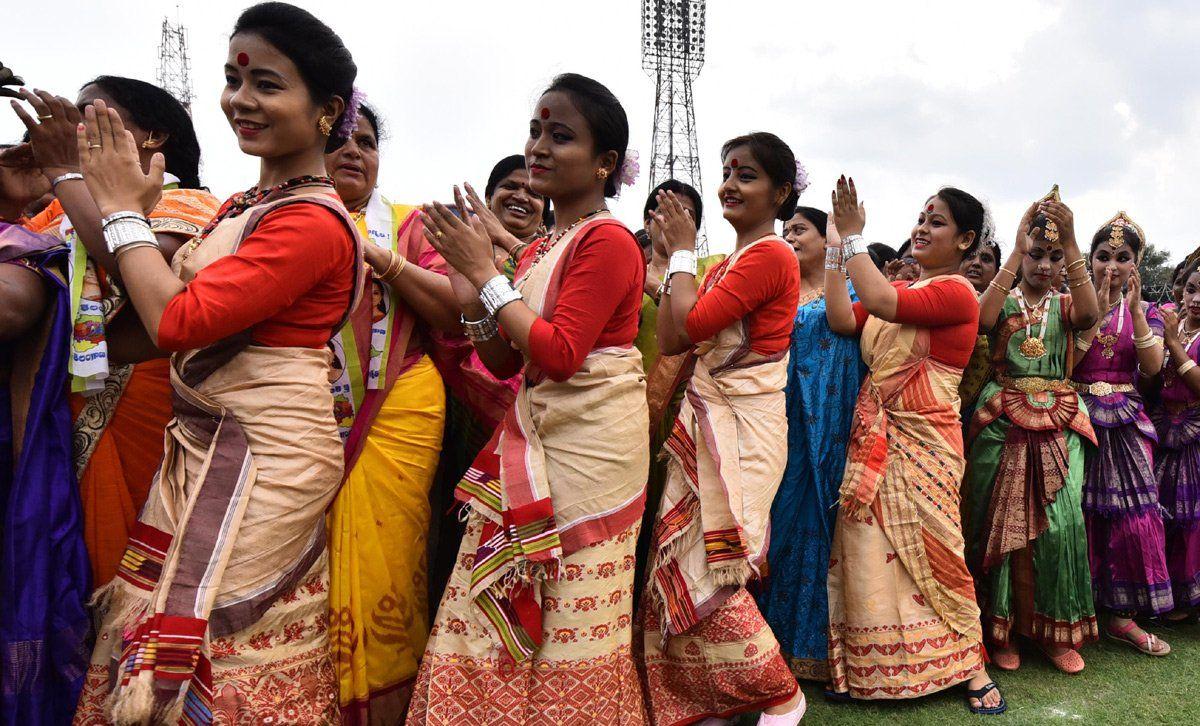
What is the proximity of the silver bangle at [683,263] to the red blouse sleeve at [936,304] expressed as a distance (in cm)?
97

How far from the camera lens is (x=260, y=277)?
1.81m

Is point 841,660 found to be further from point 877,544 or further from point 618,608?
point 618,608

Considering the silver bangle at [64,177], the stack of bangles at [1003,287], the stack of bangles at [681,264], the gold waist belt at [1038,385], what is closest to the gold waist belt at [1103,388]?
the gold waist belt at [1038,385]

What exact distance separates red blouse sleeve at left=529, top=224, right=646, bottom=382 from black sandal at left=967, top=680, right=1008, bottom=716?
2.50m

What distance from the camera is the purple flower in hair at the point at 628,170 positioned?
263cm

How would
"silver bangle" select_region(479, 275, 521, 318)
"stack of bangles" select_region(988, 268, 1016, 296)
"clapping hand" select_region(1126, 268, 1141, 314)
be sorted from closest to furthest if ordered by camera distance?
"silver bangle" select_region(479, 275, 521, 318), "stack of bangles" select_region(988, 268, 1016, 296), "clapping hand" select_region(1126, 268, 1141, 314)

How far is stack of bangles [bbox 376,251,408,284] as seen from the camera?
2533 millimetres

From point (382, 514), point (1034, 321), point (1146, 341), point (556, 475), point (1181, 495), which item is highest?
point (1034, 321)

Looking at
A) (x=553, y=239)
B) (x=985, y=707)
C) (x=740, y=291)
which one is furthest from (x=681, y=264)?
(x=985, y=707)

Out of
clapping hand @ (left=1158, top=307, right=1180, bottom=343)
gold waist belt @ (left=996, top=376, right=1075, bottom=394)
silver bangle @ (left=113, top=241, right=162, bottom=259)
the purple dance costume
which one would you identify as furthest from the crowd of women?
clapping hand @ (left=1158, top=307, right=1180, bottom=343)

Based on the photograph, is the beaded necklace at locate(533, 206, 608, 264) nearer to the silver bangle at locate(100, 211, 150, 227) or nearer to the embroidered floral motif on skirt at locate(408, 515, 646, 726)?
the embroidered floral motif on skirt at locate(408, 515, 646, 726)

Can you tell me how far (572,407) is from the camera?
2316 millimetres

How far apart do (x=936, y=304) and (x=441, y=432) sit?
87.3 inches

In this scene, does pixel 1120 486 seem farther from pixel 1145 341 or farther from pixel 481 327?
pixel 481 327
